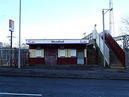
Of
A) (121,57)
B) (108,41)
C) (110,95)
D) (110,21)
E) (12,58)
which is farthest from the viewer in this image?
(110,21)

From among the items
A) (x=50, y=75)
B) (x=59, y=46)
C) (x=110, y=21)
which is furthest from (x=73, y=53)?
(x=110, y=21)

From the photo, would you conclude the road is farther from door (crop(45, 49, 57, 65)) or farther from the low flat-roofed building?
door (crop(45, 49, 57, 65))

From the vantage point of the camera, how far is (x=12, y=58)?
27.3 metres

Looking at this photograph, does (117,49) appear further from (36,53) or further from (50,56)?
(36,53)

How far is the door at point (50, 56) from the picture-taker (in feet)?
112

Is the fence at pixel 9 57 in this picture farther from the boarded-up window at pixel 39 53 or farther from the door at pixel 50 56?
the door at pixel 50 56

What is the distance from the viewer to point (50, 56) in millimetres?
34125

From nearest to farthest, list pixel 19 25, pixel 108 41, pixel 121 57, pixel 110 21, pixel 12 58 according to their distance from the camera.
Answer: pixel 19 25, pixel 12 58, pixel 121 57, pixel 108 41, pixel 110 21

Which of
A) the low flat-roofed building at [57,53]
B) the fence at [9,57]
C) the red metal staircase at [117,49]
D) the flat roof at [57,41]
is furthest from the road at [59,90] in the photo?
the low flat-roofed building at [57,53]

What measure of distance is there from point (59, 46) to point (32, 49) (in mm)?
3740

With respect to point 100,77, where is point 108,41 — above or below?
above

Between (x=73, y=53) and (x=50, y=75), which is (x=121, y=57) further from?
(x=50, y=75)

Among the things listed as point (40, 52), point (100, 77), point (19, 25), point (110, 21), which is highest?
point (110, 21)

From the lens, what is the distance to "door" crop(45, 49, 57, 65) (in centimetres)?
3406
